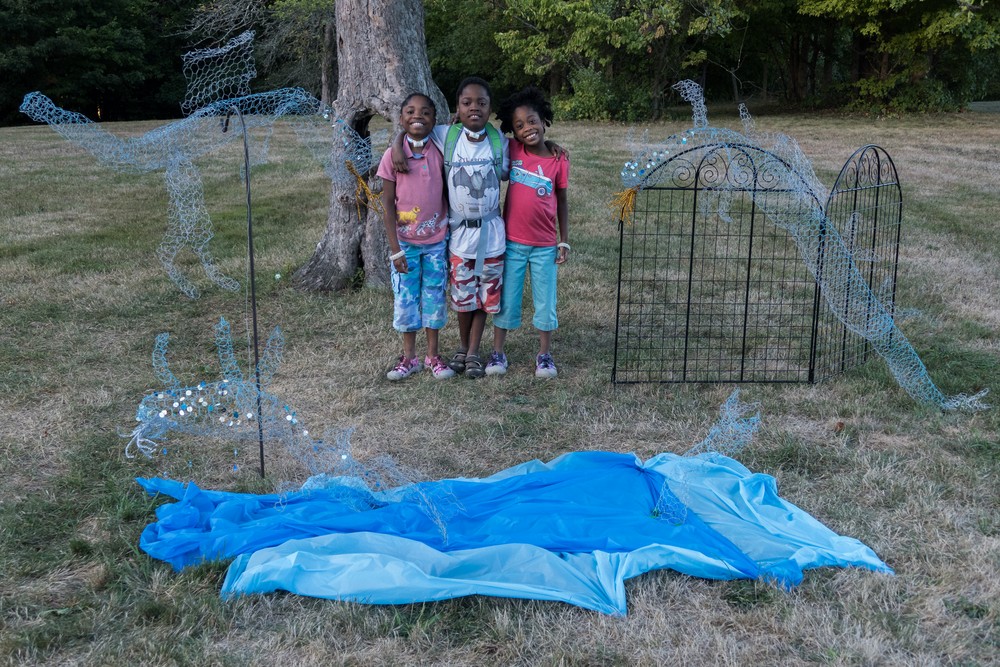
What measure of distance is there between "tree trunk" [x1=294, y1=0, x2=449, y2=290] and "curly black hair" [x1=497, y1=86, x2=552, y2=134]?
4.66 ft

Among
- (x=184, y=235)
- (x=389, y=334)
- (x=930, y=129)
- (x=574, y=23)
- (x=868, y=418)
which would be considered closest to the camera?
(x=184, y=235)

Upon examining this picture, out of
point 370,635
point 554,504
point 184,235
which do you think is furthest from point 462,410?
point 370,635

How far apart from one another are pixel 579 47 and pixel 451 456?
17.9m

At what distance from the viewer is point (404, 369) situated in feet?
15.7

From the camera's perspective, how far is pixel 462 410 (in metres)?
4.34

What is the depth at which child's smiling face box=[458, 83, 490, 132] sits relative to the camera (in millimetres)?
4234

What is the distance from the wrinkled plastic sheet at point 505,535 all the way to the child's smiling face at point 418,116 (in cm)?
185

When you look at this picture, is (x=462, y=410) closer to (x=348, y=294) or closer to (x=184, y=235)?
(x=184, y=235)

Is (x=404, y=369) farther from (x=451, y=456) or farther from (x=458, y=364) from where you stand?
(x=451, y=456)

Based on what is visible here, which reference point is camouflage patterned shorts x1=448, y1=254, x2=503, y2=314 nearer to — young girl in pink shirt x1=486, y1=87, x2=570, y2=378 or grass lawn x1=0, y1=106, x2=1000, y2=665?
young girl in pink shirt x1=486, y1=87, x2=570, y2=378

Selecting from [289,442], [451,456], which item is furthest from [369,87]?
[289,442]

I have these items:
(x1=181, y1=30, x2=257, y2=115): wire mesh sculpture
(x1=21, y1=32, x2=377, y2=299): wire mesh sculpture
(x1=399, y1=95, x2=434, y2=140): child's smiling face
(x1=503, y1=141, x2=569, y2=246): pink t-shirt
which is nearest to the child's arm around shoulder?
(x1=503, y1=141, x2=569, y2=246): pink t-shirt

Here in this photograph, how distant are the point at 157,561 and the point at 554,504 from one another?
1.45m

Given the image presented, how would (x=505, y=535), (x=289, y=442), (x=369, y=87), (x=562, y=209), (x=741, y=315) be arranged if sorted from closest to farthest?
1. (x=505, y=535)
2. (x=289, y=442)
3. (x=562, y=209)
4. (x=369, y=87)
5. (x=741, y=315)
